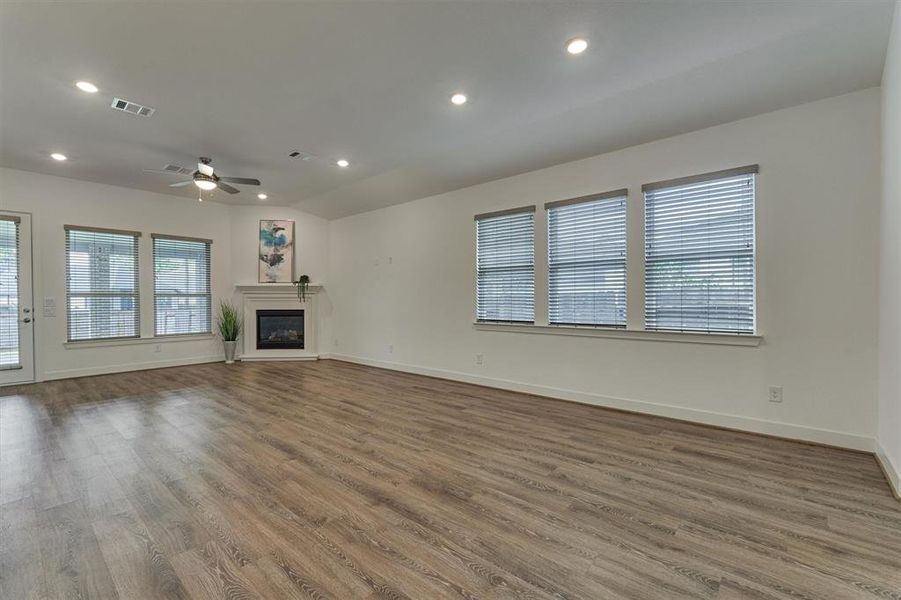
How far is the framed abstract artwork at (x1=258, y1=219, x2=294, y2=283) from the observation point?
306 inches

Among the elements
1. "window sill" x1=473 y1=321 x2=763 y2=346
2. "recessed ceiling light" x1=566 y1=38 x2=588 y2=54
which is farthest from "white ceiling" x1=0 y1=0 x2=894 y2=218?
"window sill" x1=473 y1=321 x2=763 y2=346

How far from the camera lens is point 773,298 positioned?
11.4ft

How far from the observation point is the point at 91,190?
6.15 meters

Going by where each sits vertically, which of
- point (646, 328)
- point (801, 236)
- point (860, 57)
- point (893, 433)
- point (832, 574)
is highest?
point (860, 57)

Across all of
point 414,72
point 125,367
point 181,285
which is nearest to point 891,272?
point 414,72

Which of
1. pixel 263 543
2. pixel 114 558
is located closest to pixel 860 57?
pixel 263 543

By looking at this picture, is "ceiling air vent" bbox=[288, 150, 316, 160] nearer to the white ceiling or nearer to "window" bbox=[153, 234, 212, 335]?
the white ceiling

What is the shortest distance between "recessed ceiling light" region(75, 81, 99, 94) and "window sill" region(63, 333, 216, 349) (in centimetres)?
443

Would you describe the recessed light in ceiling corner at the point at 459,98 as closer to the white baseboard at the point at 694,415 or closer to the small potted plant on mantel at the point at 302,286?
the white baseboard at the point at 694,415

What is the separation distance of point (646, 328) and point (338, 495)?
3.35 metres

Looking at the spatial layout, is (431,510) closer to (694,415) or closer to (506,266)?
(694,415)

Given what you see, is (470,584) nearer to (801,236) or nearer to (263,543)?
(263,543)

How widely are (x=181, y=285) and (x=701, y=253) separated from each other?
7.97 m

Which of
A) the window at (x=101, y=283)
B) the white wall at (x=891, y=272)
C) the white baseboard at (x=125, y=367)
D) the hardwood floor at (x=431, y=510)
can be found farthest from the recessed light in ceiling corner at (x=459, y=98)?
the white baseboard at (x=125, y=367)
